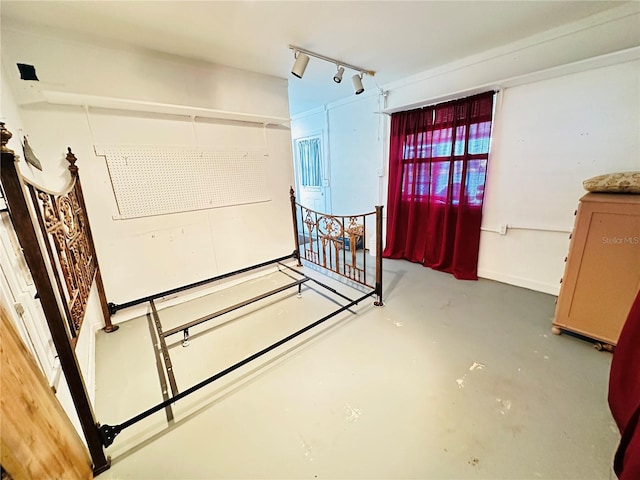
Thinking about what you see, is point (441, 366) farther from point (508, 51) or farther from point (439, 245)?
point (508, 51)

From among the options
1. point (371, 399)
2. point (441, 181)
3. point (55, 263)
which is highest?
point (441, 181)

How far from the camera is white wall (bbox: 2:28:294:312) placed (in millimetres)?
1973

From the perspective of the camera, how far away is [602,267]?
1.81 metres

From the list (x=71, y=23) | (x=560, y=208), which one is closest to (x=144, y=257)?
(x=71, y=23)

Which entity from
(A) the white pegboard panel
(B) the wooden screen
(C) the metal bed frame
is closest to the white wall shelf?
(A) the white pegboard panel

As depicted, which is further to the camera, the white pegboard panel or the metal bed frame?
the white pegboard panel

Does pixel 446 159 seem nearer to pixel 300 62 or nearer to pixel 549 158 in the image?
pixel 549 158

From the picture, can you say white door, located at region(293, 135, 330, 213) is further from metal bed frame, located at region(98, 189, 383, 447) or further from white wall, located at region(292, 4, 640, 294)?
white wall, located at region(292, 4, 640, 294)

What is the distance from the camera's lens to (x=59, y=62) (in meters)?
1.97

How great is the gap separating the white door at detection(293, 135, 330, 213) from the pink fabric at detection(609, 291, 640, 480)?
416 cm

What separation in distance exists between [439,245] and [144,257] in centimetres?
359

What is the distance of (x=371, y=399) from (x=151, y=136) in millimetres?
2944

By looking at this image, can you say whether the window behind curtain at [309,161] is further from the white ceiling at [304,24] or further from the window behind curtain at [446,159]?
the white ceiling at [304,24]

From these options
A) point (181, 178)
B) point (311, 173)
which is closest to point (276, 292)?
point (181, 178)
